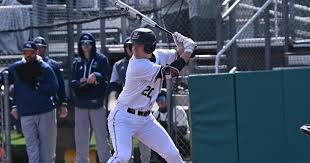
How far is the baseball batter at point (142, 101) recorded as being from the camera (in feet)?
22.4

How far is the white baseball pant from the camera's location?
6836 mm

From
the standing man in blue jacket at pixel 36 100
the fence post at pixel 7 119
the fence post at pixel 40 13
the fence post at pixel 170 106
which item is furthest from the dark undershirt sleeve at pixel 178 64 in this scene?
the fence post at pixel 40 13

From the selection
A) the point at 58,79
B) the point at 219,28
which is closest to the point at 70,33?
the point at 58,79

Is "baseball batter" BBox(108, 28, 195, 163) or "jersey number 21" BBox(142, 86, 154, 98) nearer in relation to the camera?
"baseball batter" BBox(108, 28, 195, 163)

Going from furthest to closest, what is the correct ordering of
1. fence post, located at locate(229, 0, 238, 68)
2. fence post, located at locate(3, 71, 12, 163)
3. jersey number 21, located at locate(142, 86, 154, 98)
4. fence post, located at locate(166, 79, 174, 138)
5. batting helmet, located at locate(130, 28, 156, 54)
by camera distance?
fence post, located at locate(229, 0, 238, 68) < fence post, located at locate(166, 79, 174, 138) < fence post, located at locate(3, 71, 12, 163) < jersey number 21, located at locate(142, 86, 154, 98) < batting helmet, located at locate(130, 28, 156, 54)

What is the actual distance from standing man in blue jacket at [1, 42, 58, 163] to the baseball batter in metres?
2.39

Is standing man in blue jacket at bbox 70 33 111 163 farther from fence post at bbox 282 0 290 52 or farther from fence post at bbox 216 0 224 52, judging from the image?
fence post at bbox 282 0 290 52

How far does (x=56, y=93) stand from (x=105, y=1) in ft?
5.94

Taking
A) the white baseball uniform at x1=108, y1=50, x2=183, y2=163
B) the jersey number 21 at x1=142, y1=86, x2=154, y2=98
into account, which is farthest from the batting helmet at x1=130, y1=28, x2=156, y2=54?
the jersey number 21 at x1=142, y1=86, x2=154, y2=98

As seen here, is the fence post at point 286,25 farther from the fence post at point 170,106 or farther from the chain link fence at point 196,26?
the fence post at point 170,106

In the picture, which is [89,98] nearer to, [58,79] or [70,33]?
[58,79]

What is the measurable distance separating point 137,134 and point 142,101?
340 mm

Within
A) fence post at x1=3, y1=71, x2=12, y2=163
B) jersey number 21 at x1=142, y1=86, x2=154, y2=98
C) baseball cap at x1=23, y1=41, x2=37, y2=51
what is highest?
baseball cap at x1=23, y1=41, x2=37, y2=51

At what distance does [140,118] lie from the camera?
696 cm
